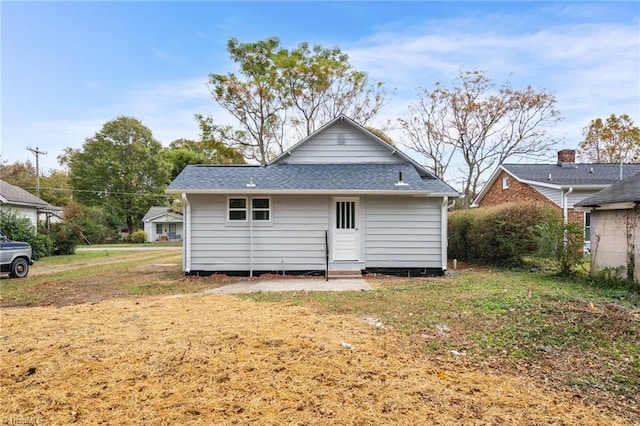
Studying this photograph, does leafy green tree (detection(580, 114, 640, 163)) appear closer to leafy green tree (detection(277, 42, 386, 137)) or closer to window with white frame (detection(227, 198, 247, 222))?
leafy green tree (detection(277, 42, 386, 137))

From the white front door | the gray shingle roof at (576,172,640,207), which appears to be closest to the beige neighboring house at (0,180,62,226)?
the white front door

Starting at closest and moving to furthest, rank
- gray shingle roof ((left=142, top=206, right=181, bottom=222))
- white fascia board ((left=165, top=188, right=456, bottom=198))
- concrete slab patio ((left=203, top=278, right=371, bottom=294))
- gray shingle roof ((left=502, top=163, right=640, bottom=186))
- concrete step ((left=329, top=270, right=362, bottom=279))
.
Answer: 1. concrete slab patio ((left=203, top=278, right=371, bottom=294))
2. white fascia board ((left=165, top=188, right=456, bottom=198))
3. concrete step ((left=329, top=270, right=362, bottom=279))
4. gray shingle roof ((left=502, top=163, right=640, bottom=186))
5. gray shingle roof ((left=142, top=206, right=181, bottom=222))

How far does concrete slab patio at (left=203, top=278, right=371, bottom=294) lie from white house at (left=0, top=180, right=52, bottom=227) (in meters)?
14.9

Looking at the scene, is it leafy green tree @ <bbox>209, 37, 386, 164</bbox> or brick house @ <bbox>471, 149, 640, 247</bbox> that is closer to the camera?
brick house @ <bbox>471, 149, 640, 247</bbox>

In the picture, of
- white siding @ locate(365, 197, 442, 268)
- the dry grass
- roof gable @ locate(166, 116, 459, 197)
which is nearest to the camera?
the dry grass

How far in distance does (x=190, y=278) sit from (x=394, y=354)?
7.68 meters

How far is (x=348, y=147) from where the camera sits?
12.1 metres

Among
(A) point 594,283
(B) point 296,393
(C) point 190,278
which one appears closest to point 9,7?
(C) point 190,278

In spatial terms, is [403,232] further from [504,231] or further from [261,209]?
[261,209]

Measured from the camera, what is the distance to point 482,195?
2338cm

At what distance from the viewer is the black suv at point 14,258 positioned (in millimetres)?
10406

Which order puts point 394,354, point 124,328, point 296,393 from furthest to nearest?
point 124,328 → point 394,354 → point 296,393

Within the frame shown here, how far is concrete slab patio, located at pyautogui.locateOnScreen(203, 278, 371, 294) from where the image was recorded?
27.4 ft

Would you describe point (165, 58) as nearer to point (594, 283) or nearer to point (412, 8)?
point (412, 8)
